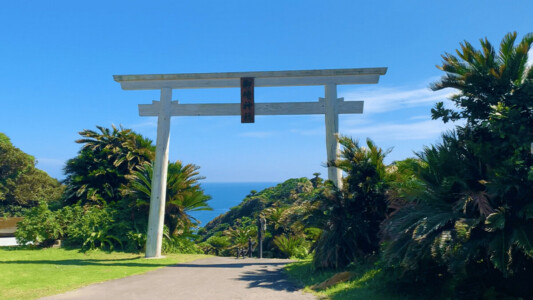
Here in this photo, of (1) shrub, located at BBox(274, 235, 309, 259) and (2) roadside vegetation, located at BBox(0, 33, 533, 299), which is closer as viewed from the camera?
(2) roadside vegetation, located at BBox(0, 33, 533, 299)

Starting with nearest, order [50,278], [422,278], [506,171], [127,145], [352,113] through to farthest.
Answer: [506,171]
[422,278]
[50,278]
[352,113]
[127,145]

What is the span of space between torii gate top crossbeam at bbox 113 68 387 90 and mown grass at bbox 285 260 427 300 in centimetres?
582

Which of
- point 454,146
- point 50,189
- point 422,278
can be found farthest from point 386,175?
point 50,189

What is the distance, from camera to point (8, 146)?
2697 cm

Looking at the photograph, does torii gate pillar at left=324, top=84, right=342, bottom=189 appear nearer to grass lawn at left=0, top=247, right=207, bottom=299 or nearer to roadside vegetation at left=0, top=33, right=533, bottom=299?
roadside vegetation at left=0, top=33, right=533, bottom=299

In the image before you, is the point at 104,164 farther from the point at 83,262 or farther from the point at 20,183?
the point at 20,183

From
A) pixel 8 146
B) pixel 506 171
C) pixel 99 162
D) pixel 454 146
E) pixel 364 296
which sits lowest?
pixel 364 296

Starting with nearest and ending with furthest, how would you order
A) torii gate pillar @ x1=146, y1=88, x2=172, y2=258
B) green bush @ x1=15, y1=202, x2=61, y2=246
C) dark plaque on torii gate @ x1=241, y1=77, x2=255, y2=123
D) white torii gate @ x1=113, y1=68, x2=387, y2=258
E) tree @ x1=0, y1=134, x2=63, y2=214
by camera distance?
white torii gate @ x1=113, y1=68, x2=387, y2=258 → dark plaque on torii gate @ x1=241, y1=77, x2=255, y2=123 → torii gate pillar @ x1=146, y1=88, x2=172, y2=258 → green bush @ x1=15, y1=202, x2=61, y2=246 → tree @ x1=0, y1=134, x2=63, y2=214

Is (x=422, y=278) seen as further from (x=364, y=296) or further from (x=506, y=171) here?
(x=506, y=171)

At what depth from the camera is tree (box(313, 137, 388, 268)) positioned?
8.25 meters

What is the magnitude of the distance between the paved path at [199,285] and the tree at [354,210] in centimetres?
129

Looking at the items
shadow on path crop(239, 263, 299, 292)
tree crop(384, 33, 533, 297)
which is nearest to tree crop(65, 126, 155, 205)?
shadow on path crop(239, 263, 299, 292)

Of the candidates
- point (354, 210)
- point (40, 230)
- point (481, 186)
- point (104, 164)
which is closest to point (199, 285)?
point (354, 210)

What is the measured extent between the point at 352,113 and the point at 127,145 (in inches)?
372
